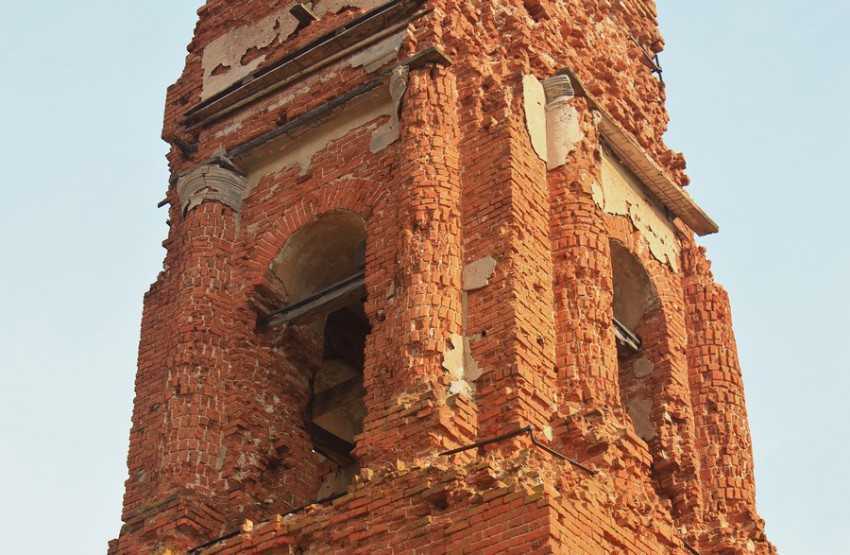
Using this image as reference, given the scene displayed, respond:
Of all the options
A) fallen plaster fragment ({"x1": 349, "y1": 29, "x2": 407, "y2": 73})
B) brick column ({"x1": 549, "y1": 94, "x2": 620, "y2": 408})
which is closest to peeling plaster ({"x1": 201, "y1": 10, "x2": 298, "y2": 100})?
fallen plaster fragment ({"x1": 349, "y1": 29, "x2": 407, "y2": 73})

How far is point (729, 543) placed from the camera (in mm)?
17875

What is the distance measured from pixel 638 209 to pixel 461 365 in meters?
4.02

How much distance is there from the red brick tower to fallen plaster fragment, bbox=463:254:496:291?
35 millimetres

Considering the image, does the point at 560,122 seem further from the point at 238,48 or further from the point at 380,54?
the point at 238,48

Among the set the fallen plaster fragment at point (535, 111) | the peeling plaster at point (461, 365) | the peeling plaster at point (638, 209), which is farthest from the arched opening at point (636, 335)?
the peeling plaster at point (461, 365)

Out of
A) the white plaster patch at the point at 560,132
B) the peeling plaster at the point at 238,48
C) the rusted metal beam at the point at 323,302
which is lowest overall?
the rusted metal beam at the point at 323,302

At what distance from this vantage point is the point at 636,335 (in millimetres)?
19297

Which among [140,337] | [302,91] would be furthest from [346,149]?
[140,337]

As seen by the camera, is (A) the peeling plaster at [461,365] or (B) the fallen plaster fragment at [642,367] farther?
(B) the fallen plaster fragment at [642,367]

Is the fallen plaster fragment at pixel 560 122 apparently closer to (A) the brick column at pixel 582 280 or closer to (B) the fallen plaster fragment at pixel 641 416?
(A) the brick column at pixel 582 280

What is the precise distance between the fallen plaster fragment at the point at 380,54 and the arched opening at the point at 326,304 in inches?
61.2

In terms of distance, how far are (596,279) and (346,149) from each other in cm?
288

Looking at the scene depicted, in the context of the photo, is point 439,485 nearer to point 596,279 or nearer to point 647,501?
point 647,501

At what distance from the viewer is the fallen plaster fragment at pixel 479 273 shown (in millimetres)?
16875
